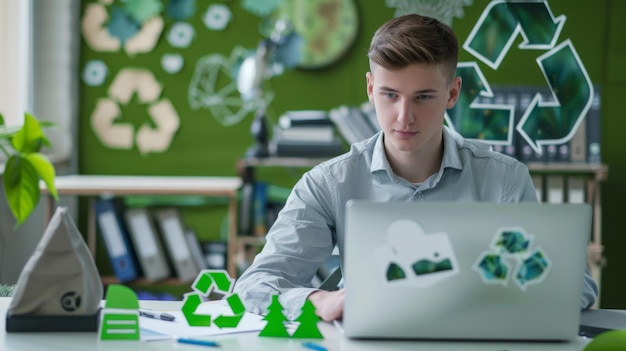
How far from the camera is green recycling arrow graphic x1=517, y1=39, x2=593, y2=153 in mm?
3547

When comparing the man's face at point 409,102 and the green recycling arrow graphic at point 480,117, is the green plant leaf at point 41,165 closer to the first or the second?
the man's face at point 409,102

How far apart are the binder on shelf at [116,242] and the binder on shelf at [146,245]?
0.04m

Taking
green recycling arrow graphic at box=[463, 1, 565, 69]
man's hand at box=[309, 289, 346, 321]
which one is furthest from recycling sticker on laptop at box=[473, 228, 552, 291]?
green recycling arrow graphic at box=[463, 1, 565, 69]

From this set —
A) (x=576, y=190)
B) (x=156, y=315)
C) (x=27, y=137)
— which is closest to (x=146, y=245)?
(x=576, y=190)

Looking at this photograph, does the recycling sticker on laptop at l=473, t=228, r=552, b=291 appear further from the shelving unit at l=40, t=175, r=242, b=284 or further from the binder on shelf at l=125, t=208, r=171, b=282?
the binder on shelf at l=125, t=208, r=171, b=282

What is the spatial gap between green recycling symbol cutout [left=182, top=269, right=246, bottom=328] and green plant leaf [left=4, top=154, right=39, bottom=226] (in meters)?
0.52

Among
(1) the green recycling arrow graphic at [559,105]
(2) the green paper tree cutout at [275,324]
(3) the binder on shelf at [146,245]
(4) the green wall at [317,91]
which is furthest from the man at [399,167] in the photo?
(4) the green wall at [317,91]

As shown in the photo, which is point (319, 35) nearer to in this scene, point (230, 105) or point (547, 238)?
point (230, 105)

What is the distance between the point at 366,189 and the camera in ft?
6.30

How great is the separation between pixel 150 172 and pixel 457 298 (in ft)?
10.5

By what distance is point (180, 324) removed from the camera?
55.0 inches

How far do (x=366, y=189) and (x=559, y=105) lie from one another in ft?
6.56

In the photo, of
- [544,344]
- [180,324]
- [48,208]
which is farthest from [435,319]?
[48,208]

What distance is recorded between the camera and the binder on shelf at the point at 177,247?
3869mm
